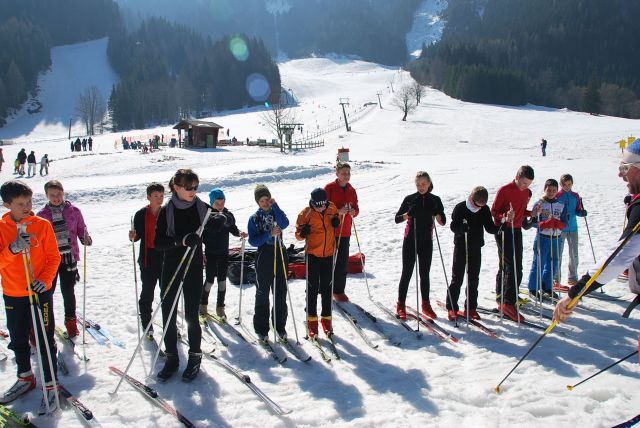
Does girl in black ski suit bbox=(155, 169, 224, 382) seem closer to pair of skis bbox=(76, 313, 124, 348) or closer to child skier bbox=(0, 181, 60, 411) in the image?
child skier bbox=(0, 181, 60, 411)

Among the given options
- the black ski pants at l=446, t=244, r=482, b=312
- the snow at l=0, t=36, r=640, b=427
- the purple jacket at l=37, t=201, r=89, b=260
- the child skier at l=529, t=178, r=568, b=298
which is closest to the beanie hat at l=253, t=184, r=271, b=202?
the snow at l=0, t=36, r=640, b=427

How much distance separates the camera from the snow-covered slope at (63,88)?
89125 millimetres

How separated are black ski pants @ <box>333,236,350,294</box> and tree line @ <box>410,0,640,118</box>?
107281 mm

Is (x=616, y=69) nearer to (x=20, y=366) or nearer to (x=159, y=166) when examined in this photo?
(x=159, y=166)

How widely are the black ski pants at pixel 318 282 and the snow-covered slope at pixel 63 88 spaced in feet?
295

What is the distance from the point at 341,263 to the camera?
280 inches

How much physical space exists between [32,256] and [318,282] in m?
3.35

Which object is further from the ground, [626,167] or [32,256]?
[626,167]

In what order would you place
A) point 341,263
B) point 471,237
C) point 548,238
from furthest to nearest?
point 548,238 → point 341,263 → point 471,237

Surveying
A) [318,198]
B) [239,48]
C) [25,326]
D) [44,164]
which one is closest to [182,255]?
[25,326]

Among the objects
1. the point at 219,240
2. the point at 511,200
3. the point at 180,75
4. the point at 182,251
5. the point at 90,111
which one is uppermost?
the point at 180,75

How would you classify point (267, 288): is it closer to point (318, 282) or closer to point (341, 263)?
point (318, 282)

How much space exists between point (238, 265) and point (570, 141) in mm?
48669

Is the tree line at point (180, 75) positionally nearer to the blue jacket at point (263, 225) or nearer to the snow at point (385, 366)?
the snow at point (385, 366)
